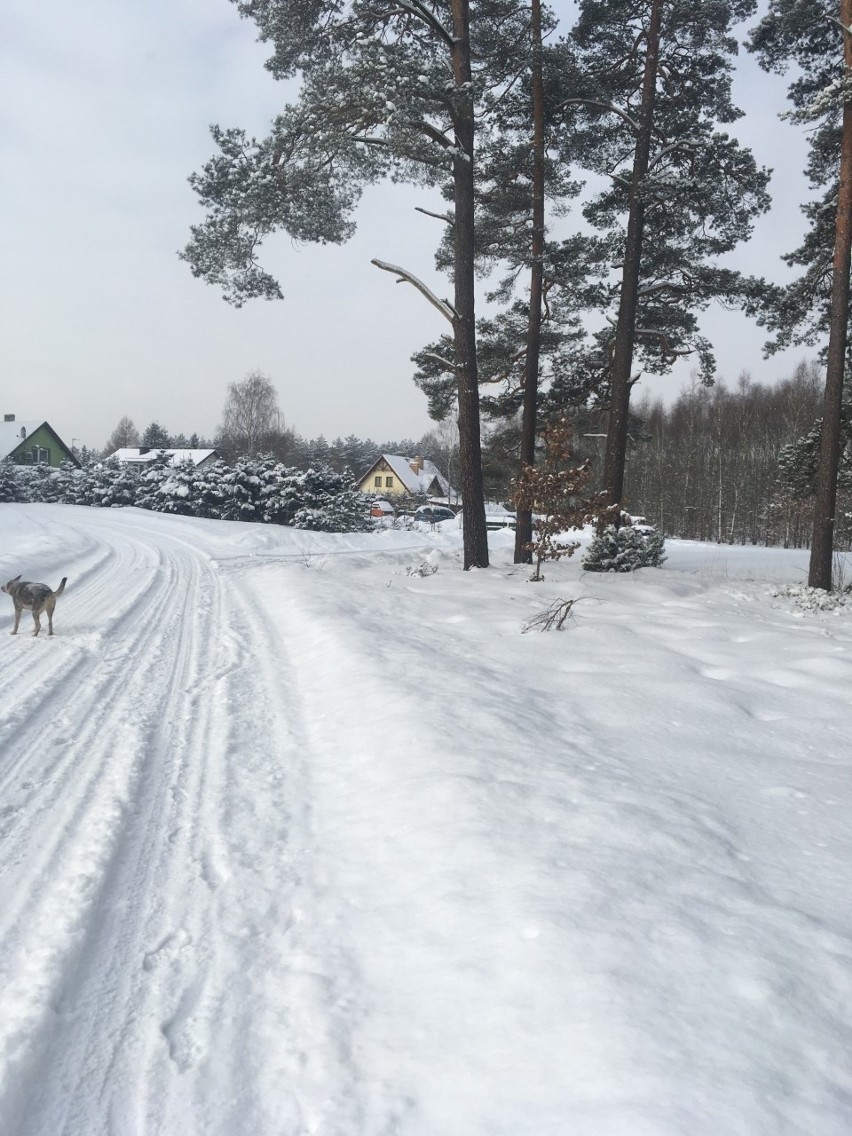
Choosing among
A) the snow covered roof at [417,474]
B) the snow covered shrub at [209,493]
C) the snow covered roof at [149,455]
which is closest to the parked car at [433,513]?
the snow covered shrub at [209,493]

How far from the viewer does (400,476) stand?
216 feet

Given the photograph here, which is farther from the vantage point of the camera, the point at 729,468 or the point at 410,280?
the point at 729,468

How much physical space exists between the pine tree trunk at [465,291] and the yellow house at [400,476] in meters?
52.6

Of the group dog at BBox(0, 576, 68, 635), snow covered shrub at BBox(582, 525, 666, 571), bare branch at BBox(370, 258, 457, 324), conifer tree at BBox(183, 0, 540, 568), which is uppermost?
conifer tree at BBox(183, 0, 540, 568)

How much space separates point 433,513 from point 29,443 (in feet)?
132

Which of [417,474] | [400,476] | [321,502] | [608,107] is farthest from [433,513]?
[417,474]

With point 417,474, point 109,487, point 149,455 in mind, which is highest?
point 149,455

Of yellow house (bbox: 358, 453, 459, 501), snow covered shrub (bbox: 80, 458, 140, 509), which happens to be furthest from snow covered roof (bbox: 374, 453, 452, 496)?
snow covered shrub (bbox: 80, 458, 140, 509)

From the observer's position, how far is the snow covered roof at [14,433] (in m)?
55.6

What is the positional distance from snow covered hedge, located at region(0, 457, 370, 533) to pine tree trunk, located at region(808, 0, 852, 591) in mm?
19364

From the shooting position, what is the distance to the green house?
56062mm

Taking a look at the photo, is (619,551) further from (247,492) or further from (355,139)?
(247,492)

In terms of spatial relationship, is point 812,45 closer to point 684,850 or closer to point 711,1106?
point 684,850

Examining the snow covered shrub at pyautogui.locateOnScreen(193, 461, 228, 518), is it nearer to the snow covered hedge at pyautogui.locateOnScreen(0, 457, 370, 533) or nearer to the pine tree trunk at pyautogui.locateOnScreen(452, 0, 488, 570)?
the snow covered hedge at pyautogui.locateOnScreen(0, 457, 370, 533)
